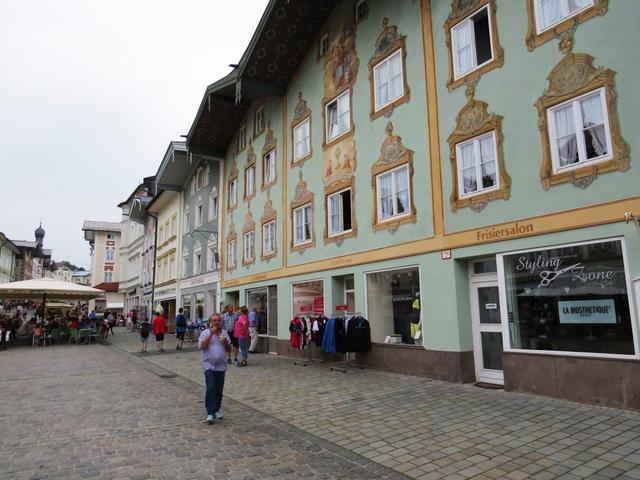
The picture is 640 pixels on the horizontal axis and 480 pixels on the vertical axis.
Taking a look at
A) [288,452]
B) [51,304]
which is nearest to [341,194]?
[288,452]

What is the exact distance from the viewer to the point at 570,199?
323 inches

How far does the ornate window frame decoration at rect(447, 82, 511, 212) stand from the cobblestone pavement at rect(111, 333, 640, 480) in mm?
3841

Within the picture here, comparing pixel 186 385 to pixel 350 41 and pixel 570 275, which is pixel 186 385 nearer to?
pixel 570 275

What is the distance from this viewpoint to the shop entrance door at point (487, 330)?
9742 millimetres

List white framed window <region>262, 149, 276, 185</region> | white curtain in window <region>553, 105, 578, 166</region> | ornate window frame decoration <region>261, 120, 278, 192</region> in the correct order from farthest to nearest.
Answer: white framed window <region>262, 149, 276, 185</region> → ornate window frame decoration <region>261, 120, 278, 192</region> → white curtain in window <region>553, 105, 578, 166</region>

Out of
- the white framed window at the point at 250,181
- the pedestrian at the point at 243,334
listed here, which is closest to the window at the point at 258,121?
the white framed window at the point at 250,181

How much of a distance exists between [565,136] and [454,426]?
550 centimetres

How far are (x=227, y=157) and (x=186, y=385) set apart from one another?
50.8 feet

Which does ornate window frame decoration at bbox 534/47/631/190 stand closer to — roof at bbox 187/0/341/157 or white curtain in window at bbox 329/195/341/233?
white curtain in window at bbox 329/195/341/233

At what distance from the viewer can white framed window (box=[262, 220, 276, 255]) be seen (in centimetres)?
1849

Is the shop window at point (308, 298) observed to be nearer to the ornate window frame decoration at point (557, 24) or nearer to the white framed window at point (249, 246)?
the white framed window at point (249, 246)

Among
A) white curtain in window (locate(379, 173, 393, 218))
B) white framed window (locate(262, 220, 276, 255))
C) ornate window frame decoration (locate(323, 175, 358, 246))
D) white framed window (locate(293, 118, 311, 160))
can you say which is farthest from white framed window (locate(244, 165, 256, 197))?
white curtain in window (locate(379, 173, 393, 218))

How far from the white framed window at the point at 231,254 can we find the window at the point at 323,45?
9877 mm

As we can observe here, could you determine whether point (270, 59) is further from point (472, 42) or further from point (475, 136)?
point (475, 136)
